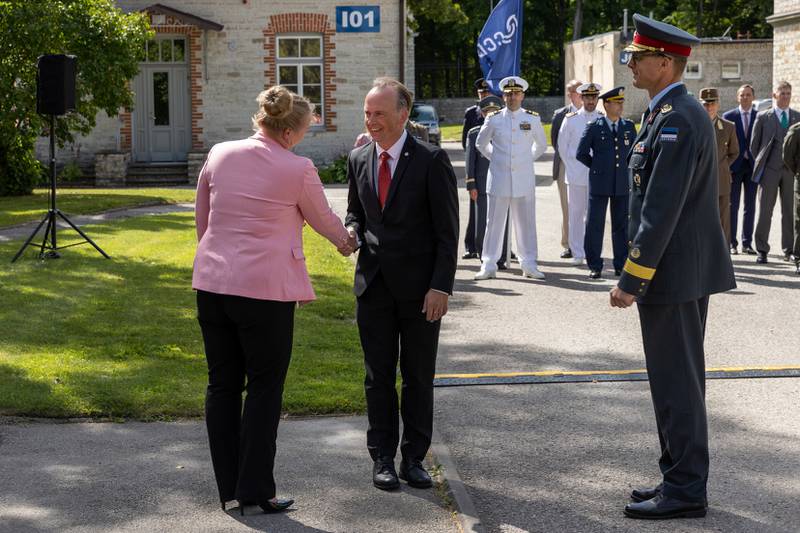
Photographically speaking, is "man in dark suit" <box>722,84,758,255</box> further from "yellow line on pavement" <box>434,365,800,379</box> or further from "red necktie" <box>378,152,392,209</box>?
"red necktie" <box>378,152,392,209</box>

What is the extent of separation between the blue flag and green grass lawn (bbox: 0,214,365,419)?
3879 millimetres

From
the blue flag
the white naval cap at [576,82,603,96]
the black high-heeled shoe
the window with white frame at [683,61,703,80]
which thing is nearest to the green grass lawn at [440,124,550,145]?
the window with white frame at [683,61,703,80]

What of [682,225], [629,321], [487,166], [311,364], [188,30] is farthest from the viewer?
[188,30]

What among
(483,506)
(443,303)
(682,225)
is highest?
(682,225)

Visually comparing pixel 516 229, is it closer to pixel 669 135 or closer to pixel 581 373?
pixel 581 373

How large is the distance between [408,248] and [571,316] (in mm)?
5286

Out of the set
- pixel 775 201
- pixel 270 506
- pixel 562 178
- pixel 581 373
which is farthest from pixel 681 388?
pixel 562 178

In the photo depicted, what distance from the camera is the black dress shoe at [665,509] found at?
515 cm

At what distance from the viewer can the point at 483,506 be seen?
17.6 feet

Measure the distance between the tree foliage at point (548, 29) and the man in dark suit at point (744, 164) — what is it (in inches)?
2095

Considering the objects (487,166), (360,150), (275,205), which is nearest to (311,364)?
(360,150)

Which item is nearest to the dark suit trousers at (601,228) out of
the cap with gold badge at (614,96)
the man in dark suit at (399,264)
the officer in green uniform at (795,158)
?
the cap with gold badge at (614,96)

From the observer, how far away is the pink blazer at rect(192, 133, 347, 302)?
5.09 meters

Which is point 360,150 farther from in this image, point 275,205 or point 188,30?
Result: point 188,30
